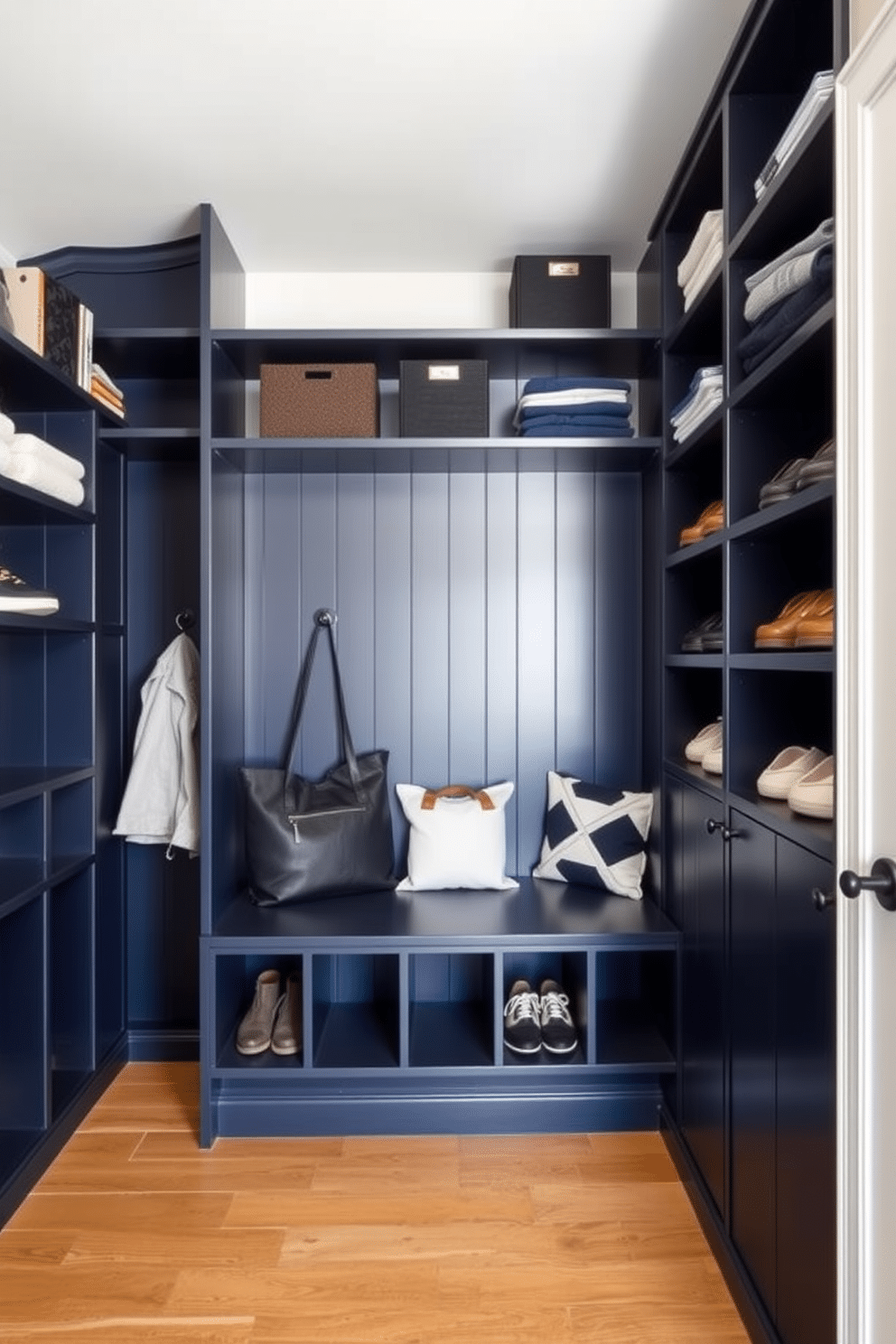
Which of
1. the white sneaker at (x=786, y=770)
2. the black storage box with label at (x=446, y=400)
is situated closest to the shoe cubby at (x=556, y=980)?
the white sneaker at (x=786, y=770)

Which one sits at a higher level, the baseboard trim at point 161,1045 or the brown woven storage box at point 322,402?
the brown woven storage box at point 322,402

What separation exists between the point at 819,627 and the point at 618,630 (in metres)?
1.25

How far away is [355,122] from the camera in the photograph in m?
1.91

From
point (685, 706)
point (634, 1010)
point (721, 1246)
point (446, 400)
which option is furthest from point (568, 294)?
point (721, 1246)

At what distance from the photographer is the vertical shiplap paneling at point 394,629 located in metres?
2.52

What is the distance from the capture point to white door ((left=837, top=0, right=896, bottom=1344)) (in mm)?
1066

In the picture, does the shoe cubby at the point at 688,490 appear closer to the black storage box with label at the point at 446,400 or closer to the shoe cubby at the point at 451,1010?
the black storage box with label at the point at 446,400

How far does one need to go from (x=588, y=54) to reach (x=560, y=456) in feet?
2.93

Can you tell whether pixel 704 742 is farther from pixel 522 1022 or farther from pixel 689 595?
pixel 522 1022

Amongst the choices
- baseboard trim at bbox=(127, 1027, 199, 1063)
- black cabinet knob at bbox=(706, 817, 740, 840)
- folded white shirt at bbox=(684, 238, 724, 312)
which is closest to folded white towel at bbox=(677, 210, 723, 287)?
folded white shirt at bbox=(684, 238, 724, 312)

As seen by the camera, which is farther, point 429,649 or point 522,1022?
point 429,649

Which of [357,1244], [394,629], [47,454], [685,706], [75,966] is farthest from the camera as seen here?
[394,629]

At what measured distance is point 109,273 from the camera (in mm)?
2488

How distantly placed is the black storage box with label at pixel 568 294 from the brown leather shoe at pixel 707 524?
738 millimetres
